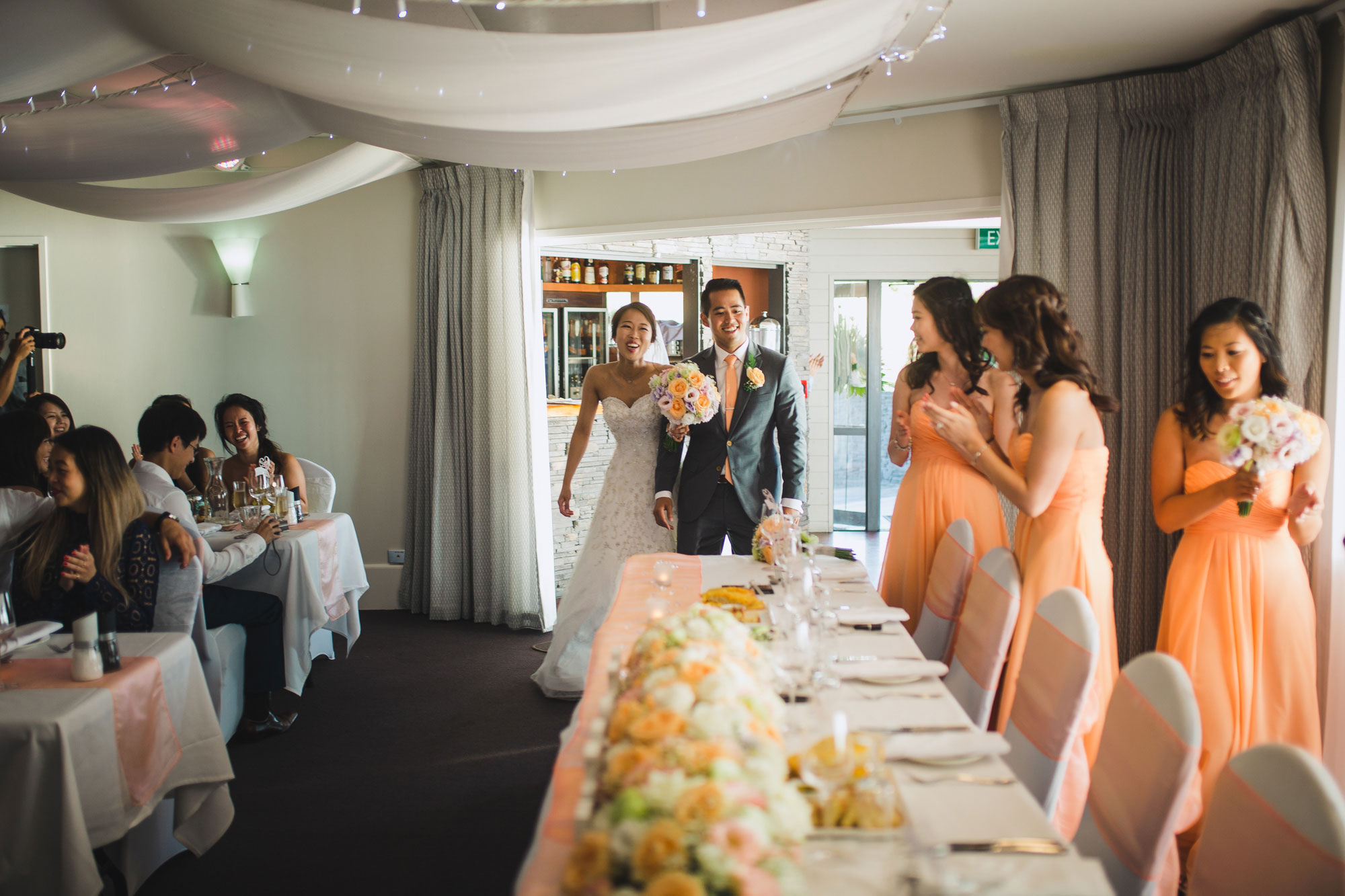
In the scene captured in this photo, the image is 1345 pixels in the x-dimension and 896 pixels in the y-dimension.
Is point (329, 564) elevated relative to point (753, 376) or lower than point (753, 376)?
lower

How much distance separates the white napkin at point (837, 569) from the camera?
289cm

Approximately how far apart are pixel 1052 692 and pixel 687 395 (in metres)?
2.09

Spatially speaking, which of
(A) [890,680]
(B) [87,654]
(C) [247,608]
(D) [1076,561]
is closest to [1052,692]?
(A) [890,680]

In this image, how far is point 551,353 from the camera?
22.4ft

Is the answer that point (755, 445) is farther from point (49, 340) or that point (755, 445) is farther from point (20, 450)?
point (49, 340)

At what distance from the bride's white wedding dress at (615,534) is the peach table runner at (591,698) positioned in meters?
0.94

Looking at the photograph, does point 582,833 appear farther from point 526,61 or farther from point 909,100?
point 909,100

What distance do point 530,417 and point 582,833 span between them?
4.39 meters

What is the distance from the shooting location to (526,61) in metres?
2.39

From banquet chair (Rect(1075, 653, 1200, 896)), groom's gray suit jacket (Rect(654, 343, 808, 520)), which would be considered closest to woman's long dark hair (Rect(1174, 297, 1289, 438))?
banquet chair (Rect(1075, 653, 1200, 896))

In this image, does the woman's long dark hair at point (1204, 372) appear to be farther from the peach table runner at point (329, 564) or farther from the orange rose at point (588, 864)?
the peach table runner at point (329, 564)

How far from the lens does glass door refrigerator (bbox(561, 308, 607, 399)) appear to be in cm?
687

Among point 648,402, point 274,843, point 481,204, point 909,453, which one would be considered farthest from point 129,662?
point 481,204

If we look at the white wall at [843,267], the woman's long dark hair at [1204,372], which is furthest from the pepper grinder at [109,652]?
the white wall at [843,267]
